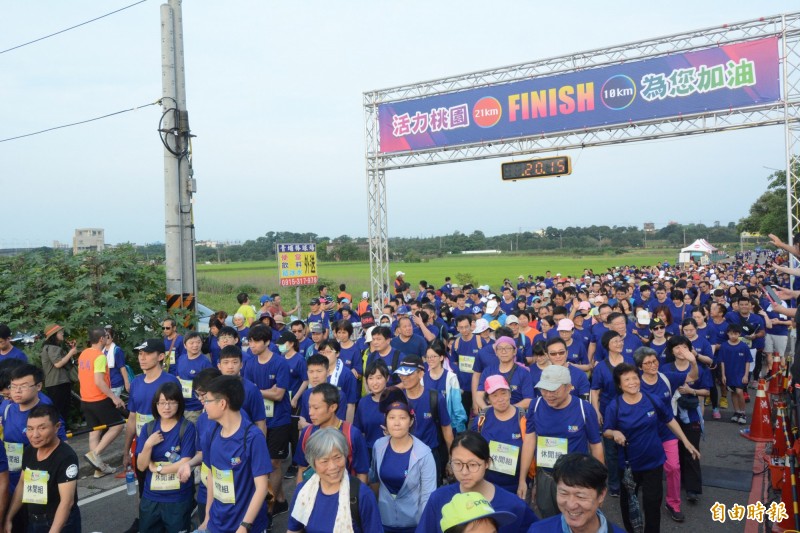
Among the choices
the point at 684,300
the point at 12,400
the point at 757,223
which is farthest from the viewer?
the point at 757,223

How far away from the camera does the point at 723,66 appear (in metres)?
12.8

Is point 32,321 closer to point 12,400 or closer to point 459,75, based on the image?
point 12,400

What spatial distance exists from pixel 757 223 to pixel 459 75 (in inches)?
1258

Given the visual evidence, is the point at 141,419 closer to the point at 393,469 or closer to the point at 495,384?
the point at 393,469

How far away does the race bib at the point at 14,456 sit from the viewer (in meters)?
4.15

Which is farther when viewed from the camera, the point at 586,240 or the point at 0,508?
the point at 586,240

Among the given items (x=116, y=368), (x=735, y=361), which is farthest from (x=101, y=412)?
(x=735, y=361)

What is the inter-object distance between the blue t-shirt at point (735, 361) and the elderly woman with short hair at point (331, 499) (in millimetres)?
7208

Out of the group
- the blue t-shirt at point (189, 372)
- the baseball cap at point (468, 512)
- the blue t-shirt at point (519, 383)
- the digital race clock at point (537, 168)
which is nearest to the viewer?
the baseball cap at point (468, 512)

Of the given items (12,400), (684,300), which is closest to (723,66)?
(684,300)

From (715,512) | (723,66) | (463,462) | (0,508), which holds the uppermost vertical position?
(723,66)

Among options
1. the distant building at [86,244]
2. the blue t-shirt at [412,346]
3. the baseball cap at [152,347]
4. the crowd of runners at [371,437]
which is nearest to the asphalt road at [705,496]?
the crowd of runners at [371,437]

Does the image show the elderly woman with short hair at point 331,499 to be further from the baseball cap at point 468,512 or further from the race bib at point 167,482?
the race bib at point 167,482

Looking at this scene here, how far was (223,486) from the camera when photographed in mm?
3424
